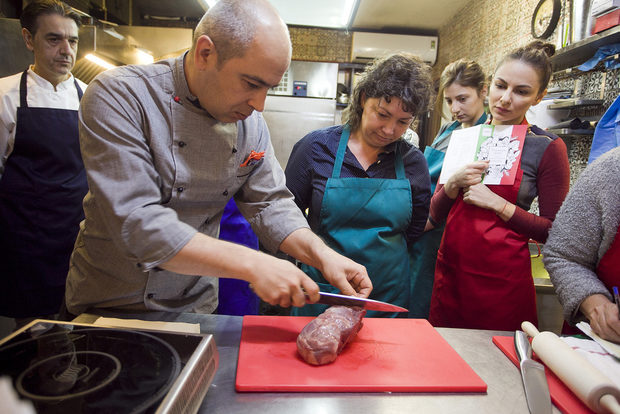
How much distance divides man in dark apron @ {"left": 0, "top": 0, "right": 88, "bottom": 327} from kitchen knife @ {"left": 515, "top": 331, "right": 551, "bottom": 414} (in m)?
2.51

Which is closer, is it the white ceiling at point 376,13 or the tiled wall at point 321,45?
the white ceiling at point 376,13

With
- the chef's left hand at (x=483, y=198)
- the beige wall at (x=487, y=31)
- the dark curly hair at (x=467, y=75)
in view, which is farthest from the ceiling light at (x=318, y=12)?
the chef's left hand at (x=483, y=198)

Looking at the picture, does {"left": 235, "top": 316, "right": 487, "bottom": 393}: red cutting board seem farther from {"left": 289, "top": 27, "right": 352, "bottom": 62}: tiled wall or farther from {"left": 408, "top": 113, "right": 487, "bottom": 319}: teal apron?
{"left": 289, "top": 27, "right": 352, "bottom": 62}: tiled wall

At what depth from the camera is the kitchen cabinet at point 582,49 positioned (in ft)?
7.02

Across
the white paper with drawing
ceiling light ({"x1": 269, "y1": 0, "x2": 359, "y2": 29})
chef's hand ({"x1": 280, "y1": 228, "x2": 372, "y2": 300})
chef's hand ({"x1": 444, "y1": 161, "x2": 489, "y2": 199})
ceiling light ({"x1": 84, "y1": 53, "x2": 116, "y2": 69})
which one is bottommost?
chef's hand ({"x1": 280, "y1": 228, "x2": 372, "y2": 300})

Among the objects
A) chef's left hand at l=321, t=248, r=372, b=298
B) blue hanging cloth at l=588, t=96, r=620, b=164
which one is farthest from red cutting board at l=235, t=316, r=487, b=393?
blue hanging cloth at l=588, t=96, r=620, b=164

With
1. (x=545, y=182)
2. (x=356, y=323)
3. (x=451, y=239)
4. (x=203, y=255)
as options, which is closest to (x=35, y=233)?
(x=203, y=255)

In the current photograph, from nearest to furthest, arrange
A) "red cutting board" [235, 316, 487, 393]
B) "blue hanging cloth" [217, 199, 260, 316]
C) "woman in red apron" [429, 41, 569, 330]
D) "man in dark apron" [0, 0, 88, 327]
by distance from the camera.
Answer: "red cutting board" [235, 316, 487, 393] → "woman in red apron" [429, 41, 569, 330] → "blue hanging cloth" [217, 199, 260, 316] → "man in dark apron" [0, 0, 88, 327]

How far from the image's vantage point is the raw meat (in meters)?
0.99

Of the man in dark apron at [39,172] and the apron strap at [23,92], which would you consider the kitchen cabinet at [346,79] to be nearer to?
the man in dark apron at [39,172]

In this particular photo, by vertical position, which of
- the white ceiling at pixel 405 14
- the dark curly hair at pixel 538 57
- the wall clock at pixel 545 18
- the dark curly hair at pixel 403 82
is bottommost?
the dark curly hair at pixel 403 82

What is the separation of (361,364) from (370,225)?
80cm

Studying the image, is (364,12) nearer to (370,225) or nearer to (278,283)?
(370,225)

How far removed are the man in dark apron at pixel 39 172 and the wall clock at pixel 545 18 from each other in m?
3.39
